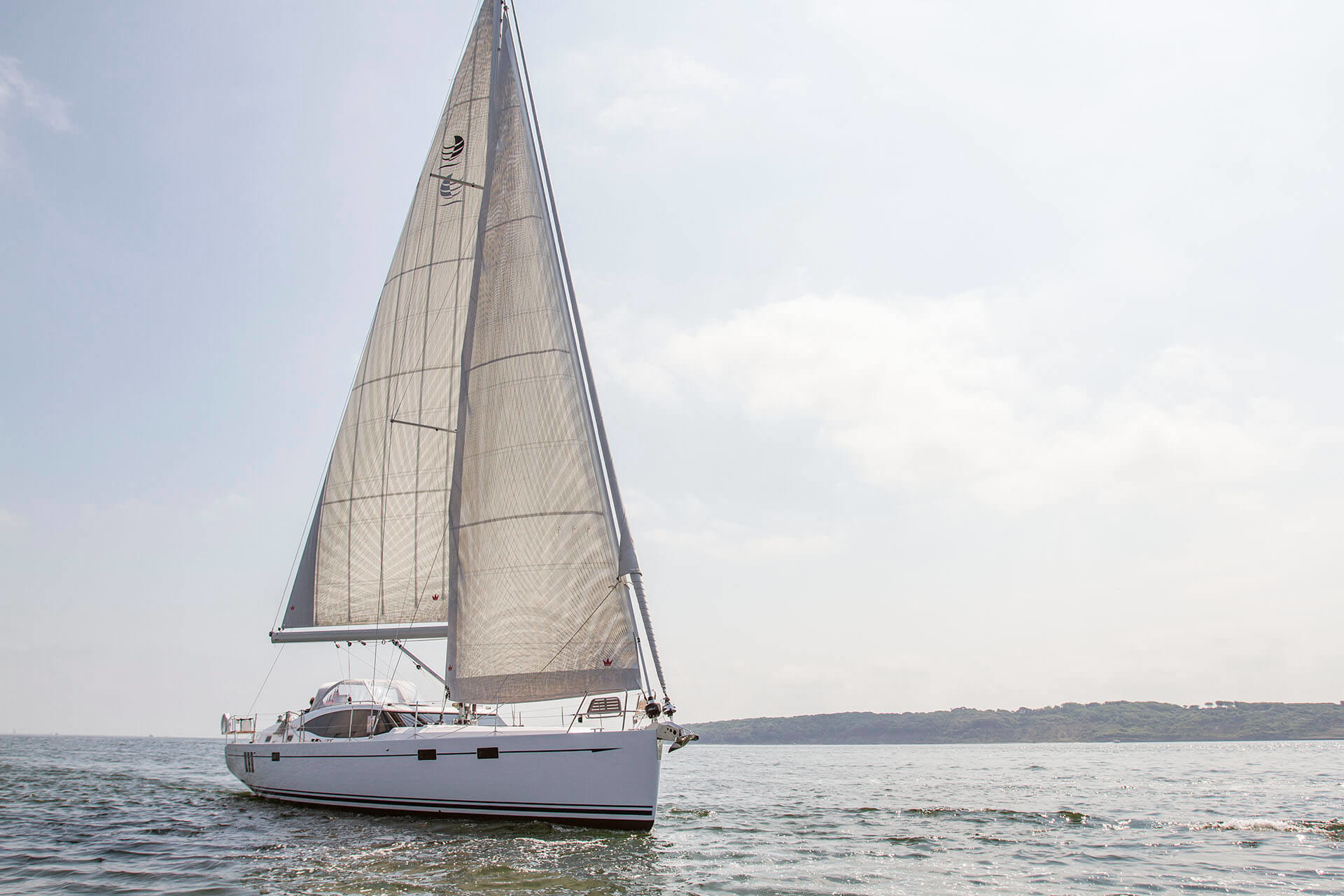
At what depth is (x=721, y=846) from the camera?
1531 centimetres

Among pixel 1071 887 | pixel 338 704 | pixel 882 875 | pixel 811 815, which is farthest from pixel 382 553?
pixel 1071 887

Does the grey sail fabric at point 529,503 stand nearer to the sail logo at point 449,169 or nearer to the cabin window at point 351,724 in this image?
the cabin window at point 351,724

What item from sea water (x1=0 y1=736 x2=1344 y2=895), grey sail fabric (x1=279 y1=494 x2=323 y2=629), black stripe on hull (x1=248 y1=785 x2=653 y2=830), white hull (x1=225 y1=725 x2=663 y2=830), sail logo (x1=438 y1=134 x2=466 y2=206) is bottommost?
sea water (x1=0 y1=736 x2=1344 y2=895)

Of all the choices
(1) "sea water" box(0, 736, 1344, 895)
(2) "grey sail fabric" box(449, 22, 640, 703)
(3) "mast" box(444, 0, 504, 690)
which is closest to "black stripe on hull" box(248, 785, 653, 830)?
(1) "sea water" box(0, 736, 1344, 895)

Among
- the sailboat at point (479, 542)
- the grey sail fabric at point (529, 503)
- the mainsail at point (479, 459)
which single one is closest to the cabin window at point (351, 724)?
the sailboat at point (479, 542)

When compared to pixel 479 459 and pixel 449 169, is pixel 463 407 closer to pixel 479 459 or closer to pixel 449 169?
pixel 479 459

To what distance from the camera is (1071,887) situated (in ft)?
38.8

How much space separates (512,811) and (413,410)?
11273 mm

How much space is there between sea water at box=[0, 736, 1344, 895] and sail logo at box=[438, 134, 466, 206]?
1583 centimetres

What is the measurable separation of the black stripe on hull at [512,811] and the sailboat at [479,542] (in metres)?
0.04

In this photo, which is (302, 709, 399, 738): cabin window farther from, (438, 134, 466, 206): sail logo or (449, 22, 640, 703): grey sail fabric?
(438, 134, 466, 206): sail logo

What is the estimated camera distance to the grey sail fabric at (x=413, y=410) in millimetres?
21953

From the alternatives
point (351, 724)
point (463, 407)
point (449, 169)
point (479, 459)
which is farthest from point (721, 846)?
point (449, 169)

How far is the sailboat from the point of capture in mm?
15734
